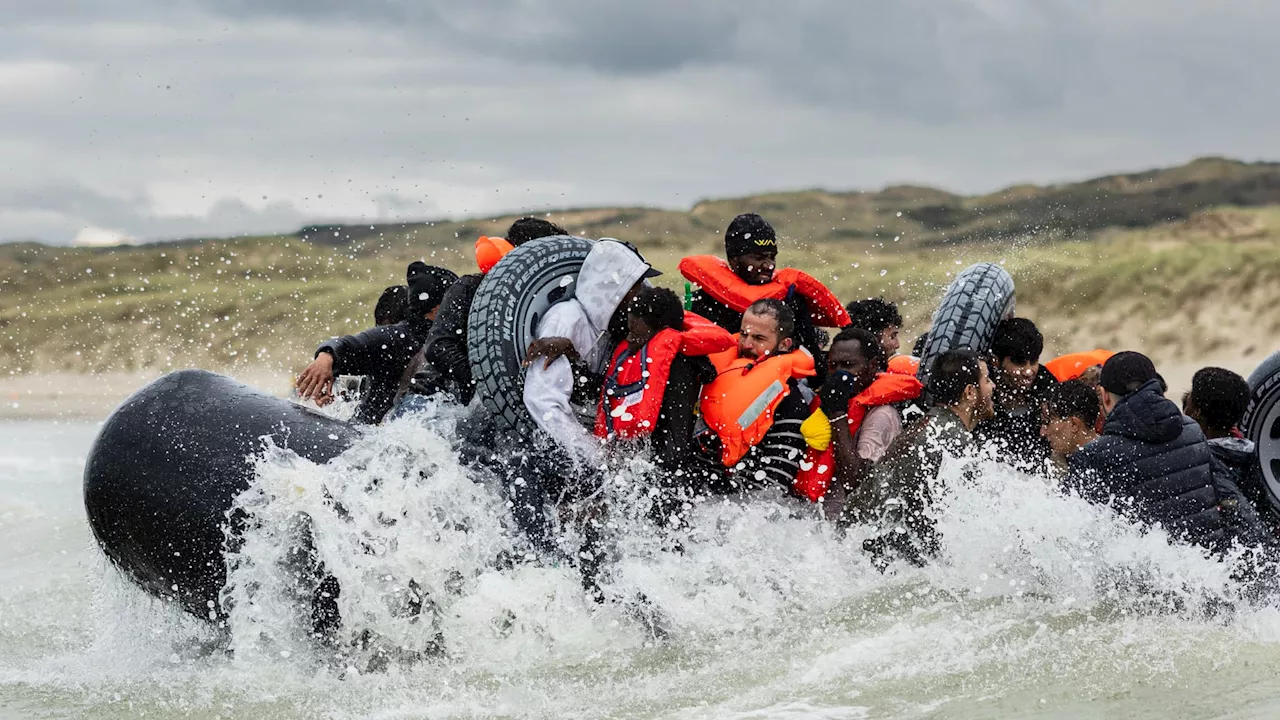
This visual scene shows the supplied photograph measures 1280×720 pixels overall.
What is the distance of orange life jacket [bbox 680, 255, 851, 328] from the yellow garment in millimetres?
845

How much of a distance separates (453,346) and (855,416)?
6.69 ft

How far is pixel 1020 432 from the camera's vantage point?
804 centimetres

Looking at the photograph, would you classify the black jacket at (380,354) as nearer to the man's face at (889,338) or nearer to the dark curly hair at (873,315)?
the dark curly hair at (873,315)

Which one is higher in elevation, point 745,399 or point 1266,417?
point 745,399

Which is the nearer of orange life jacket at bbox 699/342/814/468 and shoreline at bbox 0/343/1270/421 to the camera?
orange life jacket at bbox 699/342/814/468

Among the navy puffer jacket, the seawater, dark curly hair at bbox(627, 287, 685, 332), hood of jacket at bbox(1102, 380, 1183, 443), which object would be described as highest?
dark curly hair at bbox(627, 287, 685, 332)

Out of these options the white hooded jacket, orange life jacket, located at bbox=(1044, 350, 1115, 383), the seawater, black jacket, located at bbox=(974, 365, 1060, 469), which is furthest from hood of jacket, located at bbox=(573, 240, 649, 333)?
orange life jacket, located at bbox=(1044, 350, 1115, 383)

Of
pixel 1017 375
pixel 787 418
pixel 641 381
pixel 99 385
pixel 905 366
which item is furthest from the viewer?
pixel 99 385

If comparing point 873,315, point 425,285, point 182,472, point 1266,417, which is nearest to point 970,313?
point 873,315

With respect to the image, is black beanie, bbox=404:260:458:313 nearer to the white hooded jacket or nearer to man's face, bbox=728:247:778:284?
the white hooded jacket

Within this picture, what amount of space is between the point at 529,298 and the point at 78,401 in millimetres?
30215

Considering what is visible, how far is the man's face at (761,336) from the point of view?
718cm

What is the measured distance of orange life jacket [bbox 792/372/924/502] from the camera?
731cm

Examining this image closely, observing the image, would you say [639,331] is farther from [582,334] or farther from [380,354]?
[380,354]
